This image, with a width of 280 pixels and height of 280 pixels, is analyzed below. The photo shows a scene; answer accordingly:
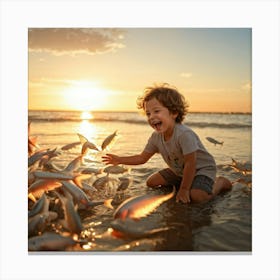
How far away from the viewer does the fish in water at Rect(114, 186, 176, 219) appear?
2660 millimetres

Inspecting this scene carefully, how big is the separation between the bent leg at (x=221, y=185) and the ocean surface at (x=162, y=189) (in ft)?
0.12

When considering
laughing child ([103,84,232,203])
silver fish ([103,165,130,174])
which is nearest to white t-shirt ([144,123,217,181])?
laughing child ([103,84,232,203])

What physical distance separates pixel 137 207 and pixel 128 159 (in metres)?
0.42

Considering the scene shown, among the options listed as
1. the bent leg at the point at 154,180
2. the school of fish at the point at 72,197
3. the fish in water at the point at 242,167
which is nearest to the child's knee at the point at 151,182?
the bent leg at the point at 154,180

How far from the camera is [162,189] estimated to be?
2.93 metres

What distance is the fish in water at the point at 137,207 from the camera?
2660mm

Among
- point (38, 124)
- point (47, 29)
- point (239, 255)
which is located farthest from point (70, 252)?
point (47, 29)

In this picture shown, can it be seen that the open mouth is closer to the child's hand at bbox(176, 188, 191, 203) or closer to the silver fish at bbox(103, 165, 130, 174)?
the silver fish at bbox(103, 165, 130, 174)

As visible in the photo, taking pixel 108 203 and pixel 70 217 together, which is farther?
pixel 108 203

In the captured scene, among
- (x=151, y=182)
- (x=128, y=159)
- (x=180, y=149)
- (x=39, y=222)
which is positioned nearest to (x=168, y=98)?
(x=180, y=149)

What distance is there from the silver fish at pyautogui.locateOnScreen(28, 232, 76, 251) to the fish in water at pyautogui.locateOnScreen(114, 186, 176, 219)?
0.36 m
